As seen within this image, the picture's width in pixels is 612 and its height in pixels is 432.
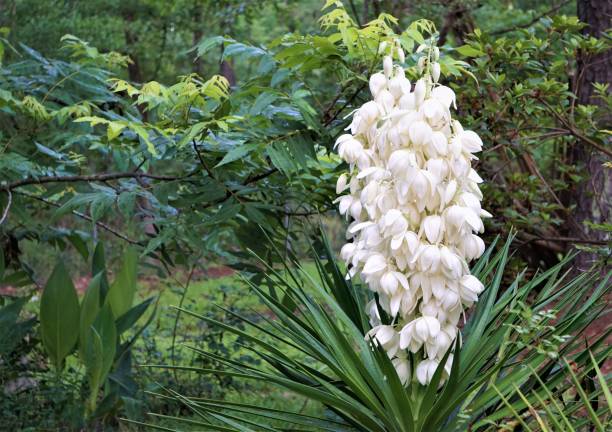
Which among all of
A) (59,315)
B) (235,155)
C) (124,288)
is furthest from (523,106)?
(59,315)

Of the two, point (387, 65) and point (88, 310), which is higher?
point (387, 65)

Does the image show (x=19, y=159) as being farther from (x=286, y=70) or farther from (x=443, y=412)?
(x=443, y=412)

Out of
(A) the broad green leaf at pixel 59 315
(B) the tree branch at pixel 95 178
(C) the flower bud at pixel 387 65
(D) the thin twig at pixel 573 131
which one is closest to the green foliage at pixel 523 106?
(D) the thin twig at pixel 573 131

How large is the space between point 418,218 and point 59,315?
2.89 meters

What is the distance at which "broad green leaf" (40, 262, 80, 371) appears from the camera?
4684 millimetres

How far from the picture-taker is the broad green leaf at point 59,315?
184 inches

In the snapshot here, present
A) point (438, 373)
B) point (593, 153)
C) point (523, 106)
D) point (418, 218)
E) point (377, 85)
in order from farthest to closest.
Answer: point (593, 153), point (523, 106), point (377, 85), point (418, 218), point (438, 373)

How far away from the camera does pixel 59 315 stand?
4.71 meters

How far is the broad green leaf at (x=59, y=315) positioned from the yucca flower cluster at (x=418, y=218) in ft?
8.60

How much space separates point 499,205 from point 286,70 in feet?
5.43

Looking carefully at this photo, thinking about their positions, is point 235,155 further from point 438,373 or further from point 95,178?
point 438,373

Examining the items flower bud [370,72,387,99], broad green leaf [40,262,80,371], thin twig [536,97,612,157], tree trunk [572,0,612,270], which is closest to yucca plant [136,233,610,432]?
flower bud [370,72,387,99]

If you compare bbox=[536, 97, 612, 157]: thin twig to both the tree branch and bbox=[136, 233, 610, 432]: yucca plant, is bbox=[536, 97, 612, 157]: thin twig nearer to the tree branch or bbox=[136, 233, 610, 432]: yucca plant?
bbox=[136, 233, 610, 432]: yucca plant

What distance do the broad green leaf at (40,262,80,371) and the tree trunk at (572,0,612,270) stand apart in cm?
284
